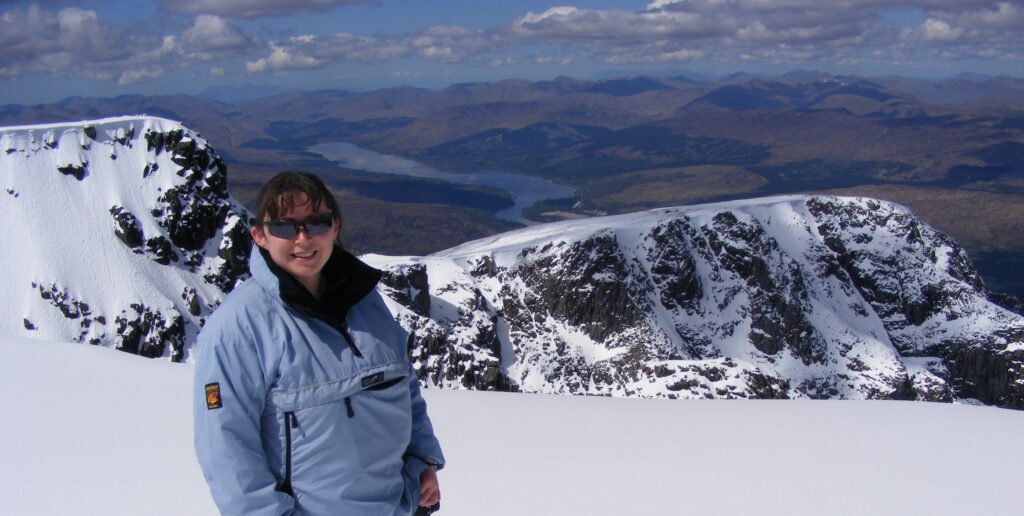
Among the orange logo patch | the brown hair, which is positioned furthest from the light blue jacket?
the brown hair

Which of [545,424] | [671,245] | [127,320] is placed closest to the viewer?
[545,424]

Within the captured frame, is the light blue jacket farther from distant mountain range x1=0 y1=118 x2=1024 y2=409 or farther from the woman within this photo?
distant mountain range x1=0 y1=118 x2=1024 y2=409

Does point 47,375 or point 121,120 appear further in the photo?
point 121,120

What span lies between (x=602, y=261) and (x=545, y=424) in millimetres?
97574

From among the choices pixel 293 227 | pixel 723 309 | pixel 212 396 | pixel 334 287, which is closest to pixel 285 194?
pixel 293 227

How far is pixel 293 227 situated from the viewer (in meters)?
4.11

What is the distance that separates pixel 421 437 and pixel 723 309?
392 ft

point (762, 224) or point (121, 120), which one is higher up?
point (121, 120)

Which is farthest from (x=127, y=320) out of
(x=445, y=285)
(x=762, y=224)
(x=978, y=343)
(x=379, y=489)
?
(x=978, y=343)

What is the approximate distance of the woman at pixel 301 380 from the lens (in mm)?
3814

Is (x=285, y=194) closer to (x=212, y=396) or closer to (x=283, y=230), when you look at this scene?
(x=283, y=230)

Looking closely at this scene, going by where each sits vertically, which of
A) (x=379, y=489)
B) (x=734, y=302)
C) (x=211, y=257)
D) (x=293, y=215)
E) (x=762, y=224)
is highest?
(x=293, y=215)

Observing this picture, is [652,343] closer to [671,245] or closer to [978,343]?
[671,245]

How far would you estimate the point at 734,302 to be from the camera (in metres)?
119
